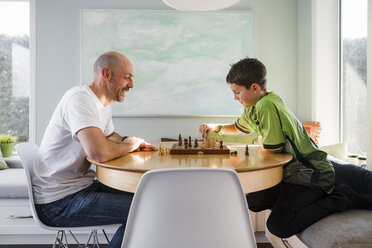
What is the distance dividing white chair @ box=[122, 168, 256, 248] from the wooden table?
0.27 m

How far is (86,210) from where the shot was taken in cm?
149

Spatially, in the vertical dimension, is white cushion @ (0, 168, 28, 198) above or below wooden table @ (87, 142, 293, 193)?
below

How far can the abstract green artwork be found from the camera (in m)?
3.40

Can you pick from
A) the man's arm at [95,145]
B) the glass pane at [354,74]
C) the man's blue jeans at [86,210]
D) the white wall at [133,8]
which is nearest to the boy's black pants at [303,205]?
the man's blue jeans at [86,210]

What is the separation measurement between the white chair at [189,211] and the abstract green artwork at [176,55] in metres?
2.49

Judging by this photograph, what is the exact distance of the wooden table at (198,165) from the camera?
1283mm

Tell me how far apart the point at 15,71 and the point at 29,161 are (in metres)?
2.52

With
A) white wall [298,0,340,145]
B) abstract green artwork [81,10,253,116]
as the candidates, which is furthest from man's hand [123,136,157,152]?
white wall [298,0,340,145]

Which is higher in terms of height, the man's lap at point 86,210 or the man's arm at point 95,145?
the man's arm at point 95,145

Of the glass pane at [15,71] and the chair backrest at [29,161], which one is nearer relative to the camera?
the chair backrest at [29,161]

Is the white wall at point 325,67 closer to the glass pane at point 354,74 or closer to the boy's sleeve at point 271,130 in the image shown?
the glass pane at point 354,74

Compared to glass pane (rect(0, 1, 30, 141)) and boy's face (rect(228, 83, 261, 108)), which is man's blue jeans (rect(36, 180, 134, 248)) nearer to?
boy's face (rect(228, 83, 261, 108))

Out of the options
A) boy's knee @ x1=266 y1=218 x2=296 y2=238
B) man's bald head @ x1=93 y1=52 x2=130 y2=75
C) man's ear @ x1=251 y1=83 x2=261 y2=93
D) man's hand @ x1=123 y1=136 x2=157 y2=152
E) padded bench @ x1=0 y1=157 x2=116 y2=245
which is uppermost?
→ man's bald head @ x1=93 y1=52 x2=130 y2=75

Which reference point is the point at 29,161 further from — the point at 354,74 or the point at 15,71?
the point at 354,74
